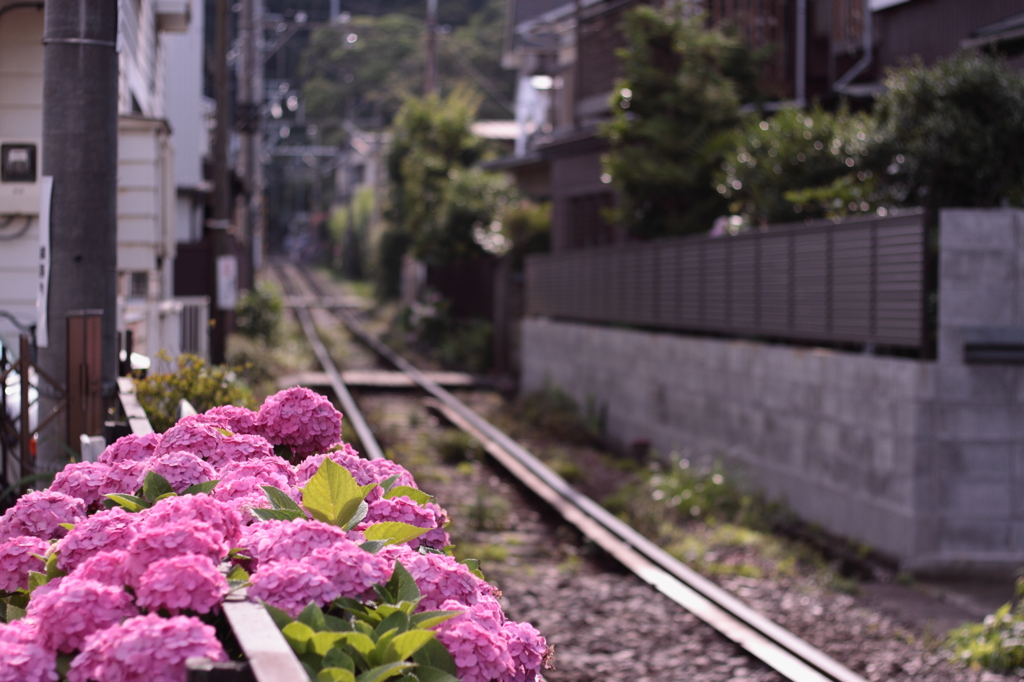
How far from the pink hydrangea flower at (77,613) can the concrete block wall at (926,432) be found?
24.9 ft

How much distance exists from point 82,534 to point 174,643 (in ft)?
2.37

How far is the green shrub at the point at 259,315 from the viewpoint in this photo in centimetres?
2661

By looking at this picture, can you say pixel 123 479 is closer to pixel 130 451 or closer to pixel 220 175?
pixel 130 451

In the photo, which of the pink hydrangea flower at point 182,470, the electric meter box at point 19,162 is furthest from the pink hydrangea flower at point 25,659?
the electric meter box at point 19,162

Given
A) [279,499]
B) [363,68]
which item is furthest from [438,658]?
[363,68]

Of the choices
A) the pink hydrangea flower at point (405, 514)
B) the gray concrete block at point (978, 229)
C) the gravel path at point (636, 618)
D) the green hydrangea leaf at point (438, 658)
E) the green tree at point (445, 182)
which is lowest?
the gravel path at point (636, 618)

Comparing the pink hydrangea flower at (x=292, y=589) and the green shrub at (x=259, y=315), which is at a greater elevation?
the green shrub at (x=259, y=315)

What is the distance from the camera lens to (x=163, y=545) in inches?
99.7

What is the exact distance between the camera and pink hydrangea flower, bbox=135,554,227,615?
2375mm

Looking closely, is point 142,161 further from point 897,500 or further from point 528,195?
point 528,195

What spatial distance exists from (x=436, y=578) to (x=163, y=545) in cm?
60

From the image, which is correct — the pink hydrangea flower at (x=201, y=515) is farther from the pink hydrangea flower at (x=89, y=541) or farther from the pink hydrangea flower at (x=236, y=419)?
the pink hydrangea flower at (x=236, y=419)

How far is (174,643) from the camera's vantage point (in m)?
2.21

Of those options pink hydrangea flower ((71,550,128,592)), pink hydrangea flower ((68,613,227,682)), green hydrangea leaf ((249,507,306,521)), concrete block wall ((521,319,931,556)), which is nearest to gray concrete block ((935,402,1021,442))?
concrete block wall ((521,319,931,556))
